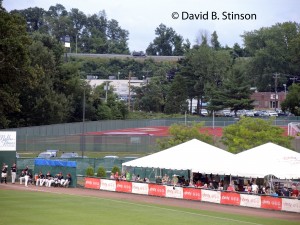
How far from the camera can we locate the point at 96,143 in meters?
77.5

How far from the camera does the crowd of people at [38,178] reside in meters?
52.6

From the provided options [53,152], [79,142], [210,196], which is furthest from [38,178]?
[79,142]

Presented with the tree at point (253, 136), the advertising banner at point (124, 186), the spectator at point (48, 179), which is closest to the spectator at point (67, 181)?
the spectator at point (48, 179)

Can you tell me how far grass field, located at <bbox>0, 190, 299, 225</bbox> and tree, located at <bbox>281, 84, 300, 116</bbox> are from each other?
2944 inches

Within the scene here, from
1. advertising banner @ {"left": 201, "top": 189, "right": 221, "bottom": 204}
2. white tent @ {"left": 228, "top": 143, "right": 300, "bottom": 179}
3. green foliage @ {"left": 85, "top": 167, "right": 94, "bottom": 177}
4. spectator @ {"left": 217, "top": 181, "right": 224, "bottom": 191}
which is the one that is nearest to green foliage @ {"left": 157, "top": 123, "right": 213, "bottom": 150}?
green foliage @ {"left": 85, "top": 167, "right": 94, "bottom": 177}

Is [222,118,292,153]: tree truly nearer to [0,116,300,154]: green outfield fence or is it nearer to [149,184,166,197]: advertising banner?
[0,116,300,154]: green outfield fence

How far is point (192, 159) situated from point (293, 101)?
7337 cm

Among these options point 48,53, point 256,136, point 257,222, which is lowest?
point 257,222

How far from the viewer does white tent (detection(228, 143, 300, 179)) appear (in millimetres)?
40906

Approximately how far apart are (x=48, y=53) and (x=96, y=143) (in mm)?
29784

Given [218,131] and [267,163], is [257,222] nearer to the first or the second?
[267,163]

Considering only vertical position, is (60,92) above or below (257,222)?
above

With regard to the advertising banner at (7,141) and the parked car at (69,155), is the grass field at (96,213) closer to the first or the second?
the advertising banner at (7,141)

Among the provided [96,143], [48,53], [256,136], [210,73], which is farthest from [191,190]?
[210,73]
